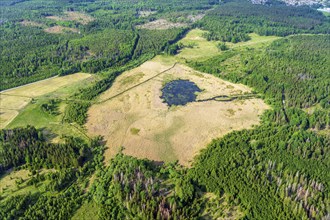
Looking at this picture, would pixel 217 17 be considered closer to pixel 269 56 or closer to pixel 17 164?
pixel 269 56

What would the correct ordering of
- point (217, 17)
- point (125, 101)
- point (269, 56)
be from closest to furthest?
point (125, 101), point (269, 56), point (217, 17)

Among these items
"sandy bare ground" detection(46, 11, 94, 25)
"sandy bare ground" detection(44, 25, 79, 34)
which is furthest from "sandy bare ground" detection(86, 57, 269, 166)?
"sandy bare ground" detection(46, 11, 94, 25)

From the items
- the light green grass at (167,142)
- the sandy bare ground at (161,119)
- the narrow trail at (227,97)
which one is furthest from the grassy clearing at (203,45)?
the light green grass at (167,142)

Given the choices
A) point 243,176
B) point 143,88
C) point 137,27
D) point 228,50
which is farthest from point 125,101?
point 137,27

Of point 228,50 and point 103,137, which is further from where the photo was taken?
point 228,50

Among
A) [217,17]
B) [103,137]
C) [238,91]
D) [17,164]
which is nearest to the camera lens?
[17,164]

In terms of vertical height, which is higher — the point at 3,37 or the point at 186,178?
the point at 3,37

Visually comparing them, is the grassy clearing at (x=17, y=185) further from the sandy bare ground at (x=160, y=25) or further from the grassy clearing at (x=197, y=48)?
the sandy bare ground at (x=160, y=25)
